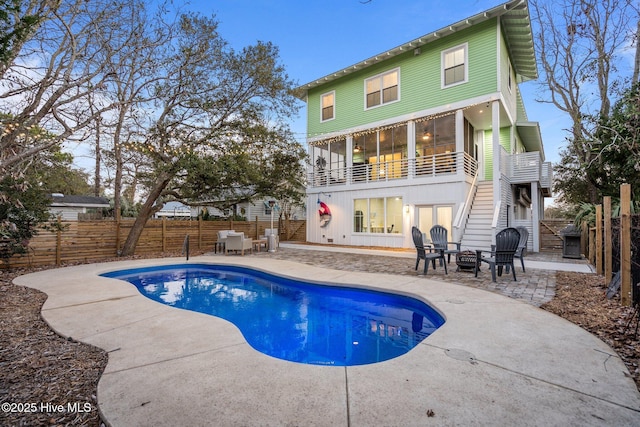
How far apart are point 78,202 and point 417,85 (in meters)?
20.5

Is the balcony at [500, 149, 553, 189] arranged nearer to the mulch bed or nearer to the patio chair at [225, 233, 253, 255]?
the mulch bed

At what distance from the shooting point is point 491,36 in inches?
437

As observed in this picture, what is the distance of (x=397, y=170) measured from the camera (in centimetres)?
1384

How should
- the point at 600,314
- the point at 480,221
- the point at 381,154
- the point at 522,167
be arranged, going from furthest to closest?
1. the point at 381,154
2. the point at 522,167
3. the point at 480,221
4. the point at 600,314

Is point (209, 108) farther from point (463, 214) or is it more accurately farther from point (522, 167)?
point (522, 167)

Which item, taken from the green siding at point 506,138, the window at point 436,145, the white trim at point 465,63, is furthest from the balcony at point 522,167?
the white trim at point 465,63

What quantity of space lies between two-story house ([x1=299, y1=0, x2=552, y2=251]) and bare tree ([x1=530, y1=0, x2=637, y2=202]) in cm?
131

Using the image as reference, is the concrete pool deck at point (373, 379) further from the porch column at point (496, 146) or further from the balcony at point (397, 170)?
the balcony at point (397, 170)

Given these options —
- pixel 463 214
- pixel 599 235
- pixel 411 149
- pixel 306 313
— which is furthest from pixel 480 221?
pixel 306 313

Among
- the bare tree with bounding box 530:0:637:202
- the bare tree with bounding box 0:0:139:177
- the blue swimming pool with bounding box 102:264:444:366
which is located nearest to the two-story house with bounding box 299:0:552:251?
the bare tree with bounding box 530:0:637:202

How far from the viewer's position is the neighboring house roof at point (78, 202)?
690 inches

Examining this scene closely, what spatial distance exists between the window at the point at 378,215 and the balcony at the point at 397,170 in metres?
0.99

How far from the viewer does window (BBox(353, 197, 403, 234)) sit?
43.1 ft

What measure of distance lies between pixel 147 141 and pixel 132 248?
13.3ft
